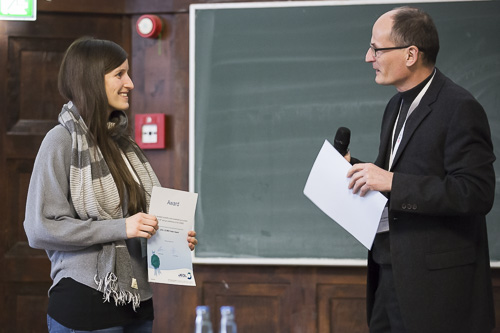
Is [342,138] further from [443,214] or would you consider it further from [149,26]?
[149,26]

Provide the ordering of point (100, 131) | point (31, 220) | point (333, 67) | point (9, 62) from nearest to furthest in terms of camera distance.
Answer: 1. point (31, 220)
2. point (100, 131)
3. point (333, 67)
4. point (9, 62)

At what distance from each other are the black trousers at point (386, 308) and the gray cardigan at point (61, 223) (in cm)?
83

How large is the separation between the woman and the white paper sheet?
45cm

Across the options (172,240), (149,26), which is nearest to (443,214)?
(172,240)

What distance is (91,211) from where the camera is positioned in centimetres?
192

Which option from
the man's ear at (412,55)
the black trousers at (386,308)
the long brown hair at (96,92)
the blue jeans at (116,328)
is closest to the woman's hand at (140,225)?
the long brown hair at (96,92)

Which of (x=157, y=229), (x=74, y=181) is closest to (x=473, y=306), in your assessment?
(x=157, y=229)

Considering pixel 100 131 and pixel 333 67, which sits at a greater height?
pixel 333 67

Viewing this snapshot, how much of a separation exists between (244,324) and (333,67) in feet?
4.98

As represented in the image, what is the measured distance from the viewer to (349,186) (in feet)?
6.33

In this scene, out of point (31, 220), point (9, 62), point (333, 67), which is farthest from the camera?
point (9, 62)

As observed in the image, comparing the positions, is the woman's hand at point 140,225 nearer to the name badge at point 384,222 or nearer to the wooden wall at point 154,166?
the name badge at point 384,222

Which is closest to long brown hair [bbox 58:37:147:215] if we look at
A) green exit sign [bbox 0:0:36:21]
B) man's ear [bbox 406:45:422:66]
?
man's ear [bbox 406:45:422:66]

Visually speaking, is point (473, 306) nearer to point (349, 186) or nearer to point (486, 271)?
point (486, 271)
